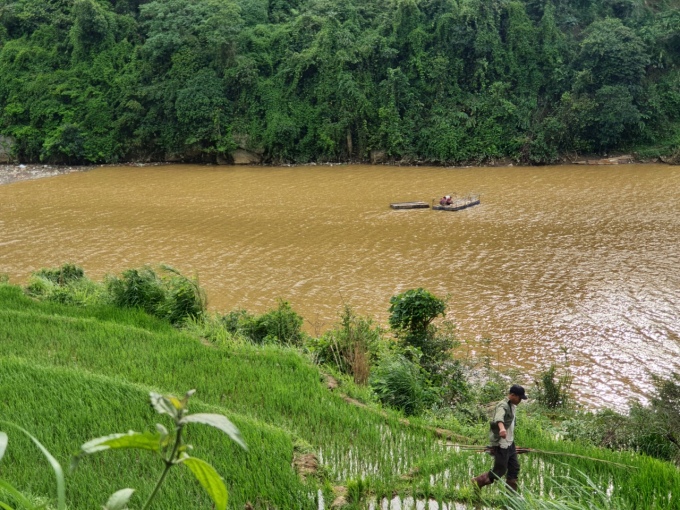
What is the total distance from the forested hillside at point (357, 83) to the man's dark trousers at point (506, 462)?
24740 millimetres

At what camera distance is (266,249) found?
1608cm

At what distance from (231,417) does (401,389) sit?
2292 mm

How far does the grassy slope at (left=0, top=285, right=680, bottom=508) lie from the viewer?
4.00 meters

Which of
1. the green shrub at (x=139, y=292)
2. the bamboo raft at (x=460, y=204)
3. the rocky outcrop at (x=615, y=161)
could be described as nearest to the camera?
the green shrub at (x=139, y=292)

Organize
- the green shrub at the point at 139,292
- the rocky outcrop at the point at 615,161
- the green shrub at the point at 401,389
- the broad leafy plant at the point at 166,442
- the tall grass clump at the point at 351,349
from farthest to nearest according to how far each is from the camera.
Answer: the rocky outcrop at the point at 615,161 → the green shrub at the point at 139,292 → the tall grass clump at the point at 351,349 → the green shrub at the point at 401,389 → the broad leafy plant at the point at 166,442

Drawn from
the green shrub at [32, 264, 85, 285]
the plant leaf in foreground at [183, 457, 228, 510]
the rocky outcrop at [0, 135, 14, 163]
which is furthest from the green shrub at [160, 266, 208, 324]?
the rocky outcrop at [0, 135, 14, 163]

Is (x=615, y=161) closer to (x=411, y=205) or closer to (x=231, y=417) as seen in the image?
(x=411, y=205)

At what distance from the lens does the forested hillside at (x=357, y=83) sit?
27484 mm

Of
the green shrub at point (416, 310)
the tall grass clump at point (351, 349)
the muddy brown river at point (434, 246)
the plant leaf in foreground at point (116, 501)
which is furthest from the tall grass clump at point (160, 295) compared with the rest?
the plant leaf in foreground at point (116, 501)

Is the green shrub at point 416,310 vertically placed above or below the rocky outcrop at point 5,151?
below

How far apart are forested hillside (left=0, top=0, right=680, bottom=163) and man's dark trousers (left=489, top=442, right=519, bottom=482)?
24.7m

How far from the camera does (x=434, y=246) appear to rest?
51.9ft

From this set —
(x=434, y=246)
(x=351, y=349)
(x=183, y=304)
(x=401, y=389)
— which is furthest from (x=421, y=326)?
(x=434, y=246)

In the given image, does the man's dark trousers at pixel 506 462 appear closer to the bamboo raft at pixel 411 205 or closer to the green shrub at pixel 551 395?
the green shrub at pixel 551 395
